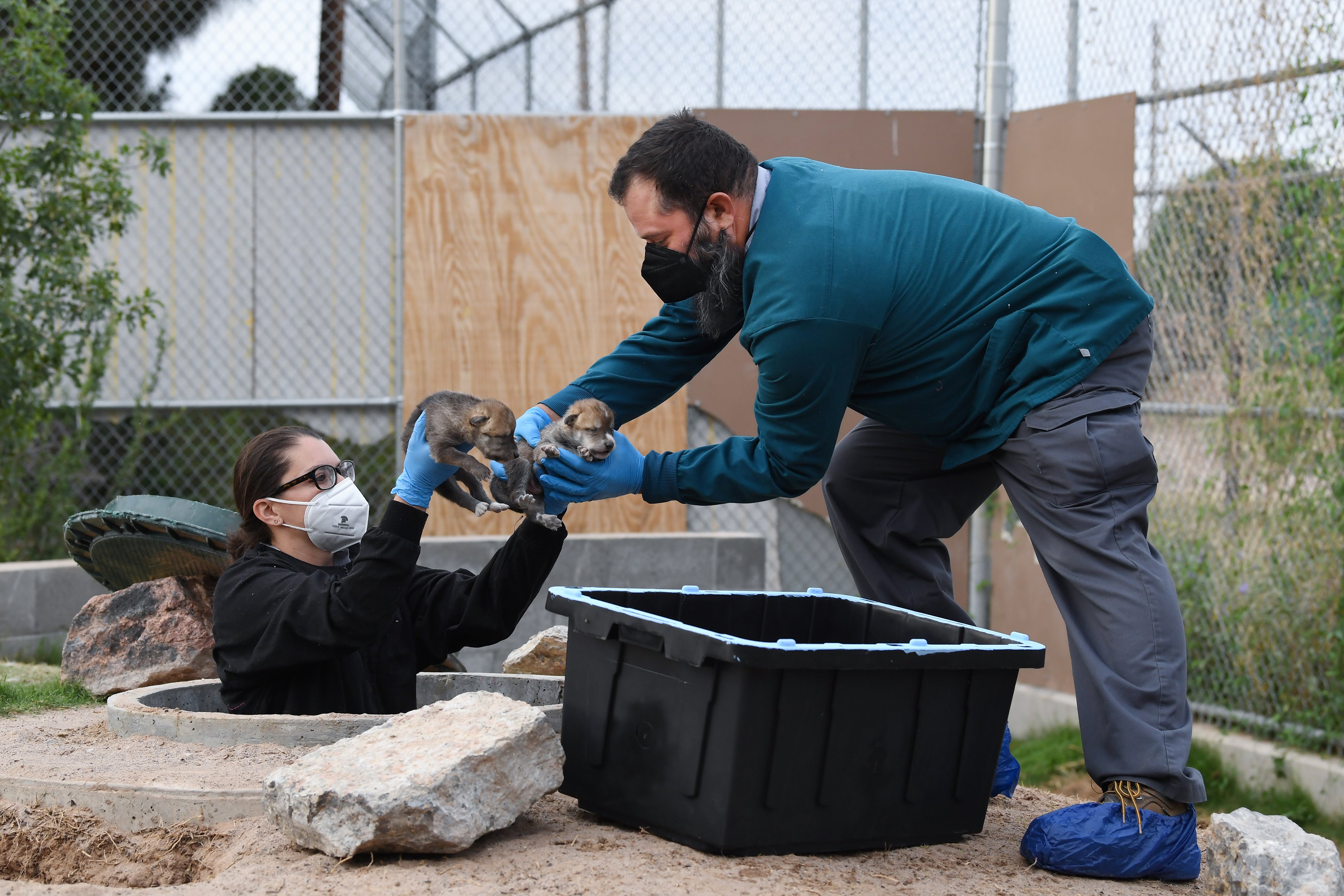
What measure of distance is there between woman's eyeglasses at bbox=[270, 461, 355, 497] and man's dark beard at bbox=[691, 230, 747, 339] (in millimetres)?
1244

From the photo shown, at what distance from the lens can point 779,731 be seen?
105 inches

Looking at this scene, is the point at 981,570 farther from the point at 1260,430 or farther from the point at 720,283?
the point at 720,283

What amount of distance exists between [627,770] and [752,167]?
1.62 metres

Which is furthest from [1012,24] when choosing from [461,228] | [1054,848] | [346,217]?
[1054,848]

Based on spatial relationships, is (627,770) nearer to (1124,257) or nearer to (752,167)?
(752,167)

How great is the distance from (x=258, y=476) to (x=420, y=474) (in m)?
0.55

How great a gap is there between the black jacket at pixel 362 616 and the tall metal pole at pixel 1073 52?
516 cm

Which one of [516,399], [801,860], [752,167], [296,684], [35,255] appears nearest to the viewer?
[801,860]

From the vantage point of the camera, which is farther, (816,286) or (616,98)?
(616,98)

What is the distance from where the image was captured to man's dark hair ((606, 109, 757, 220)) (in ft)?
10.0

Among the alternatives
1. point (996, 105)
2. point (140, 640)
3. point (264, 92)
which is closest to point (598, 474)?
point (140, 640)

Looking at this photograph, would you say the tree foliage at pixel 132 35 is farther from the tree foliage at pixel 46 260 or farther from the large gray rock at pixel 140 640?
the large gray rock at pixel 140 640

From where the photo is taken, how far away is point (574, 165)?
755 centimetres

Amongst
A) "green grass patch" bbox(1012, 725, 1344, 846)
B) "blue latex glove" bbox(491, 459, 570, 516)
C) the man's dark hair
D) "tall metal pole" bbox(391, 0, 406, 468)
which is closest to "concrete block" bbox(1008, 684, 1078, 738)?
"green grass patch" bbox(1012, 725, 1344, 846)
